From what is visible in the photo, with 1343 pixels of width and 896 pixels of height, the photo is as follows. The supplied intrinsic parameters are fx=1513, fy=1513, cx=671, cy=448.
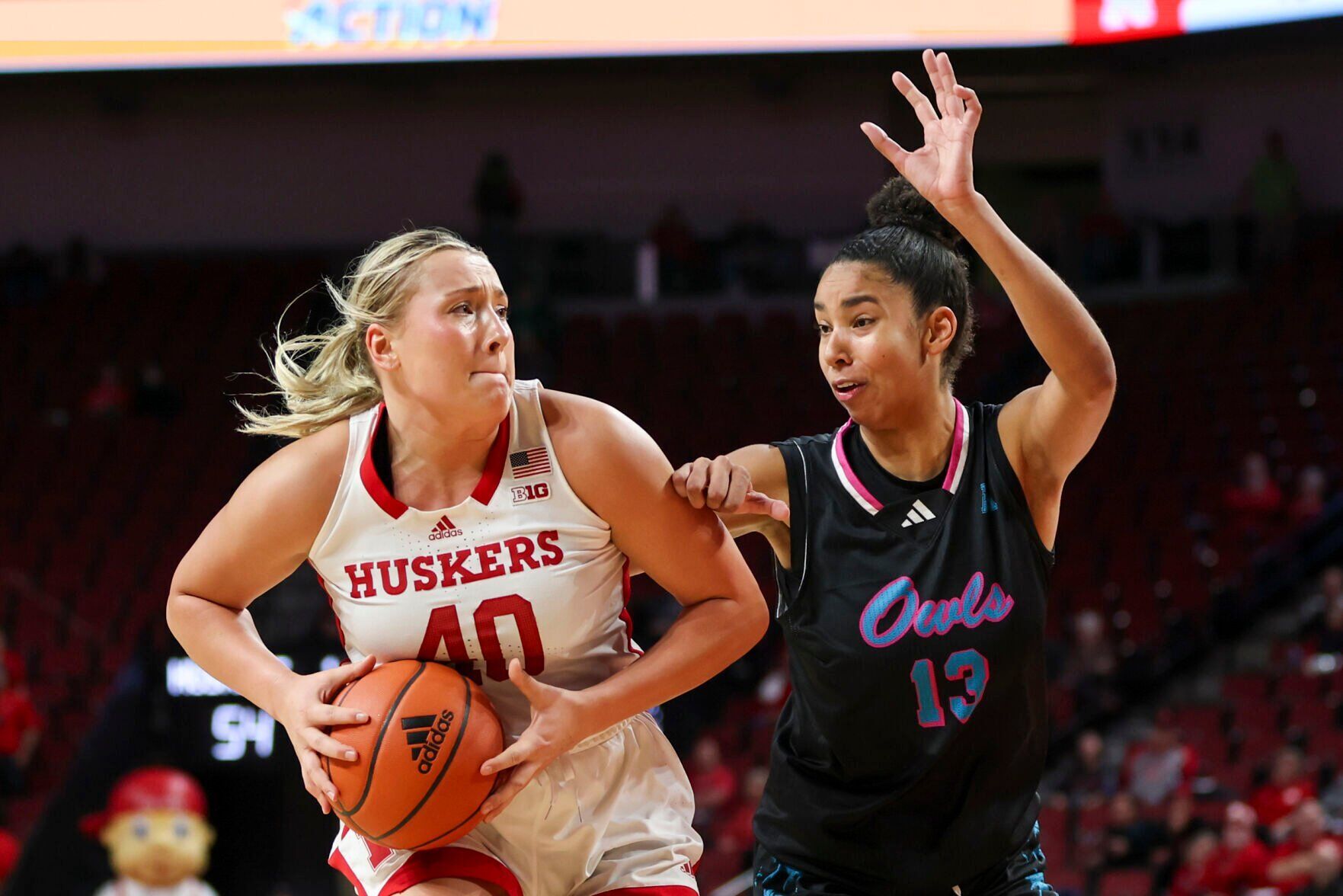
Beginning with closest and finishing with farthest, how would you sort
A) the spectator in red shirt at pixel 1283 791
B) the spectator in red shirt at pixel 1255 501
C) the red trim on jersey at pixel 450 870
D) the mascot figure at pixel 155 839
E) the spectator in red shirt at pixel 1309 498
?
the red trim on jersey at pixel 450 870
the mascot figure at pixel 155 839
the spectator in red shirt at pixel 1283 791
the spectator in red shirt at pixel 1309 498
the spectator in red shirt at pixel 1255 501

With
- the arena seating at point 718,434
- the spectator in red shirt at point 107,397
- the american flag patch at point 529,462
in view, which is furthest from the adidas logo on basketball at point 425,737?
the spectator in red shirt at point 107,397

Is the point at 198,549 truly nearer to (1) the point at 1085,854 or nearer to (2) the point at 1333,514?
(1) the point at 1085,854

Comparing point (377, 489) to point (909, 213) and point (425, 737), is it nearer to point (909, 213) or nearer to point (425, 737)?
point (425, 737)

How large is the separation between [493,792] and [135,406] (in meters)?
10.9

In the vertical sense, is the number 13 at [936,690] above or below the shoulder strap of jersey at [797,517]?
below

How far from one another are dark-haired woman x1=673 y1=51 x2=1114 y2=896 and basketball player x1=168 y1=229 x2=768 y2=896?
0.51 feet

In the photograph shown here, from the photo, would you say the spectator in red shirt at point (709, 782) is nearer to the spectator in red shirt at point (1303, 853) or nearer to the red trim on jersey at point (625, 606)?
the spectator in red shirt at point (1303, 853)

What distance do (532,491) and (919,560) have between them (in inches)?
27.4

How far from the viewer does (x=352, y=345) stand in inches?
112

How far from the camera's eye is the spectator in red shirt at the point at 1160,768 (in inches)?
301

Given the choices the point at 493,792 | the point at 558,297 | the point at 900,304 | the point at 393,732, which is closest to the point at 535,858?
the point at 493,792

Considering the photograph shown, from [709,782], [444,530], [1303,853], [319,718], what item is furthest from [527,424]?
[709,782]

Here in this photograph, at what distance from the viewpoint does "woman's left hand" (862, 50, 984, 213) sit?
2.57 metres

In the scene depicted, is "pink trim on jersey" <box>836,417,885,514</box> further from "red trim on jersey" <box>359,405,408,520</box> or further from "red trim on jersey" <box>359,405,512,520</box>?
"red trim on jersey" <box>359,405,408,520</box>
